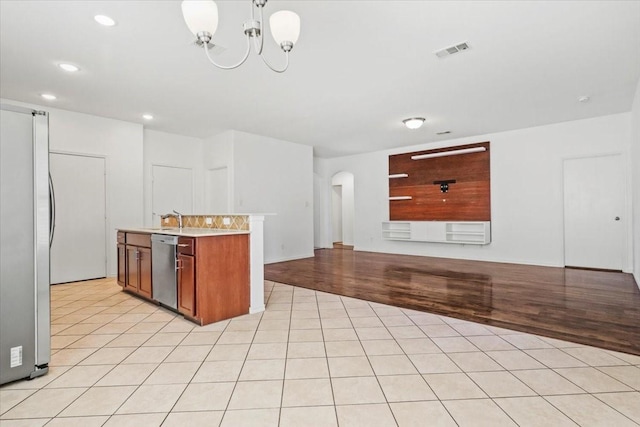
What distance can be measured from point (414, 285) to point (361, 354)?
7.82 ft

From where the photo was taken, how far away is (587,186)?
5625mm

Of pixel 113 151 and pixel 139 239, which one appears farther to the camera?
pixel 113 151

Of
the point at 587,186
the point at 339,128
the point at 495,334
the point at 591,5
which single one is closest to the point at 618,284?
the point at 587,186

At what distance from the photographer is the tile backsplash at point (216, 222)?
3.51 m

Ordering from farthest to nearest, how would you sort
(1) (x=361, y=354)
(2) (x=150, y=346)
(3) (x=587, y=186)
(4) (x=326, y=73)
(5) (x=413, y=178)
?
(5) (x=413, y=178), (3) (x=587, y=186), (4) (x=326, y=73), (2) (x=150, y=346), (1) (x=361, y=354)

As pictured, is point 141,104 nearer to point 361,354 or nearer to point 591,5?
point 361,354

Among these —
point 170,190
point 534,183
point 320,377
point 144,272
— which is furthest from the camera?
point 170,190

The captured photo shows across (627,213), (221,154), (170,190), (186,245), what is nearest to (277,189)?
(221,154)

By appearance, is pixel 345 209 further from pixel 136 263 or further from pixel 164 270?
pixel 164 270

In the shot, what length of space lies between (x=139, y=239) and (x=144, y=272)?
1.30 feet

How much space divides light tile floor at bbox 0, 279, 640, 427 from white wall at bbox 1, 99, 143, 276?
2.67 m

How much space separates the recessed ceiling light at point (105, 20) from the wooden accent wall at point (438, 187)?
20.8ft

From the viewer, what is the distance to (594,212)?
18.2 feet

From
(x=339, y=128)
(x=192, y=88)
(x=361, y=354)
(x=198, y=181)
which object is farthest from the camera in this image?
(x=198, y=181)
